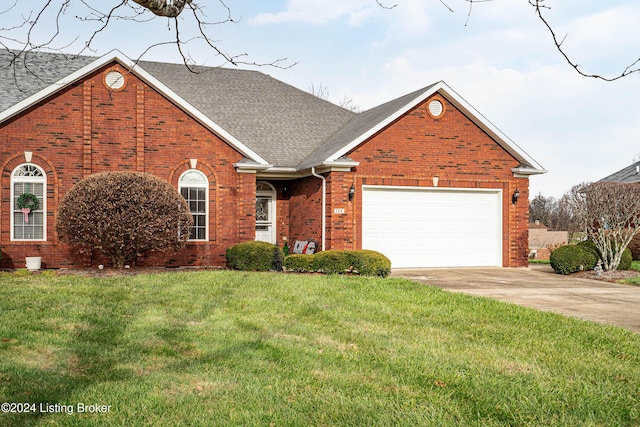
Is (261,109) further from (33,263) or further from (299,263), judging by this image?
(33,263)

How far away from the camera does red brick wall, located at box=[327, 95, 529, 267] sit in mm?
18281

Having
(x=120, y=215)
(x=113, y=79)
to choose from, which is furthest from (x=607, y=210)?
(x=113, y=79)

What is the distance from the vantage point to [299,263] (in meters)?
16.0

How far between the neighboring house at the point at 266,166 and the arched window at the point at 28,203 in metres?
0.04

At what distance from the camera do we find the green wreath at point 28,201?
16219 millimetres

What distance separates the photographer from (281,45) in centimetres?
662

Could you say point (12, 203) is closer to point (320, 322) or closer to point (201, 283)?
point (201, 283)

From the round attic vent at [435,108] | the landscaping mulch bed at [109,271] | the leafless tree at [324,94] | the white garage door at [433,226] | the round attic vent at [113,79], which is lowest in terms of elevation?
the landscaping mulch bed at [109,271]

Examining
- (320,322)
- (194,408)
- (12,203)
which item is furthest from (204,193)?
(194,408)

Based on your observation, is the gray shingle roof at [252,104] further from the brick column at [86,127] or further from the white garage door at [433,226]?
the white garage door at [433,226]

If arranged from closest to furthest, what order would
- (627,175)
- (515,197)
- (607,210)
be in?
A: (607,210) → (515,197) → (627,175)

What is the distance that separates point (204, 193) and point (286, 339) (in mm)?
10797

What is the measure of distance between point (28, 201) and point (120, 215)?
331 cm

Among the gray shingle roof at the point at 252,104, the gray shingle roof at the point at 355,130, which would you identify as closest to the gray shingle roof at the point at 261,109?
the gray shingle roof at the point at 252,104
